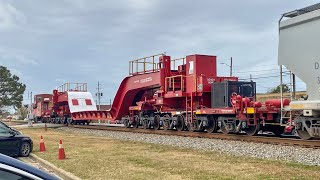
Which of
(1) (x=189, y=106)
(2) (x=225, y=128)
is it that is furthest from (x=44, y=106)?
(2) (x=225, y=128)

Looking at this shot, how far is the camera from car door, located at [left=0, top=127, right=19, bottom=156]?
12717 mm

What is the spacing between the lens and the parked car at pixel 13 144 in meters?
12.8

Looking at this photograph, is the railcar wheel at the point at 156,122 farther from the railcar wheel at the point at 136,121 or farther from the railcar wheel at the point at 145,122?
the railcar wheel at the point at 136,121

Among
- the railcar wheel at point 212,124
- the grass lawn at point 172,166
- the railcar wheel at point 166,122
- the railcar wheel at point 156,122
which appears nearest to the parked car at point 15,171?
the grass lawn at point 172,166

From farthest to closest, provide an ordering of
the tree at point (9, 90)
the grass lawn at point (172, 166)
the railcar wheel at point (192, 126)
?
the tree at point (9, 90)
the railcar wheel at point (192, 126)
the grass lawn at point (172, 166)

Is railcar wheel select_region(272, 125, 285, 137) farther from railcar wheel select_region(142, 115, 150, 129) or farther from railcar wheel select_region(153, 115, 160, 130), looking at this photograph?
railcar wheel select_region(142, 115, 150, 129)

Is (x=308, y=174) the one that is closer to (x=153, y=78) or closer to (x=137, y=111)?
(x=153, y=78)

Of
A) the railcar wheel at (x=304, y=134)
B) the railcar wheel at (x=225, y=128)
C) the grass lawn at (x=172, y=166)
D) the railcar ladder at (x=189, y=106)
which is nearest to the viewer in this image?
the grass lawn at (x=172, y=166)

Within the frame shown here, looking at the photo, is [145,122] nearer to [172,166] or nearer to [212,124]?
[212,124]

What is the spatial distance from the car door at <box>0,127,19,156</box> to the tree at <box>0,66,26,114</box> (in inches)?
2753

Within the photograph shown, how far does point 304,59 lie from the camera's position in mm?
13367

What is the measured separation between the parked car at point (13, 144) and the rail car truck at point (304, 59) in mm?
8915

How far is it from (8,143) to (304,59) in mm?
9831

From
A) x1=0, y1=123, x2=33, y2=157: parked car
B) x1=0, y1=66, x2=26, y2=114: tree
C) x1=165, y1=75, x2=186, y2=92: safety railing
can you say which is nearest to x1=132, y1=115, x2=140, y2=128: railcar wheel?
x1=165, y1=75, x2=186, y2=92: safety railing
